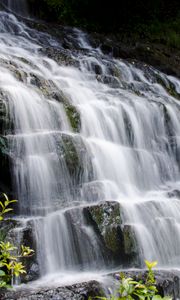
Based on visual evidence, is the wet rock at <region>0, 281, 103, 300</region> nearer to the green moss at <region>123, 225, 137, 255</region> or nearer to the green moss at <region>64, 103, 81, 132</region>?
the green moss at <region>123, 225, 137, 255</region>

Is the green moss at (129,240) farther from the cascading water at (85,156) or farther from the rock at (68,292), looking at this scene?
the rock at (68,292)

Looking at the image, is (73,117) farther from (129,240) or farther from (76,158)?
(129,240)

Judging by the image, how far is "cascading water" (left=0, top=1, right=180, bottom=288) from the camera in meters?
5.14

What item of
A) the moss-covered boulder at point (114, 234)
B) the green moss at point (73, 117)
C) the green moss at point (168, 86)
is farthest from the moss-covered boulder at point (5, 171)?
the green moss at point (168, 86)

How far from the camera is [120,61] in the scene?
12.3 meters

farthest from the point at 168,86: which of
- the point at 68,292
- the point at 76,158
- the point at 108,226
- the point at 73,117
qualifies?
the point at 68,292

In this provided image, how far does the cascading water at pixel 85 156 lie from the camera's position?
5.14 metres

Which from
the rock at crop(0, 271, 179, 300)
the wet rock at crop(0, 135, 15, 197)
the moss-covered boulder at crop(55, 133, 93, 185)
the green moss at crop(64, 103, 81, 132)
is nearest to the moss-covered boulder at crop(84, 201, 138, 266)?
the rock at crop(0, 271, 179, 300)

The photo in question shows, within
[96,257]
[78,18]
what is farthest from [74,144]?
[78,18]

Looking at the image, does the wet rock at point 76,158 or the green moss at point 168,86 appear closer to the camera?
the wet rock at point 76,158

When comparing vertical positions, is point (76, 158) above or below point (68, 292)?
above

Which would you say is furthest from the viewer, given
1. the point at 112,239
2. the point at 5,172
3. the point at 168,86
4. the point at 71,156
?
the point at 168,86

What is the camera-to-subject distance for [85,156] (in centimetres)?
645

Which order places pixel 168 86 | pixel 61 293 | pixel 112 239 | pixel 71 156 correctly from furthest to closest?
pixel 168 86, pixel 71 156, pixel 112 239, pixel 61 293
